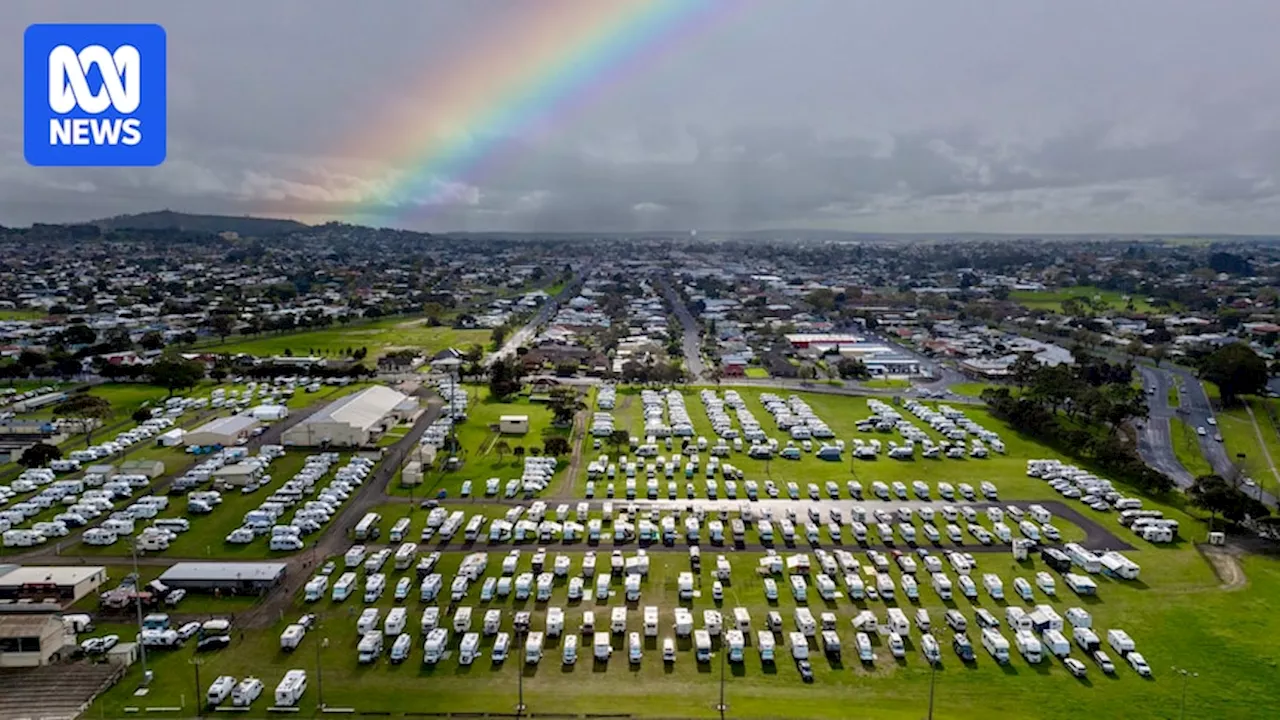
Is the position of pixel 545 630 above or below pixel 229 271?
below

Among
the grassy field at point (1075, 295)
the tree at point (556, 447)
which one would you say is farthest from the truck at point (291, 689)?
the grassy field at point (1075, 295)

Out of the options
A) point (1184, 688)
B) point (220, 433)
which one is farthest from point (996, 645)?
point (220, 433)

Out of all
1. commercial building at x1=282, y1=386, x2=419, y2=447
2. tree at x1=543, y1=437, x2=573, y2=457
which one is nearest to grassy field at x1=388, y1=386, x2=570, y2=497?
tree at x1=543, y1=437, x2=573, y2=457

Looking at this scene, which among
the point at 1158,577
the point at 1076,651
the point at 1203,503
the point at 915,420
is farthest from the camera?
the point at 915,420

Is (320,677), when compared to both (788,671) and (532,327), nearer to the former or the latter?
(788,671)

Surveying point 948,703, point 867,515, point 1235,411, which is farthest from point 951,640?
point 1235,411

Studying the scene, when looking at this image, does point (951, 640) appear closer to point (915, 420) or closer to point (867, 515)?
point (867, 515)
